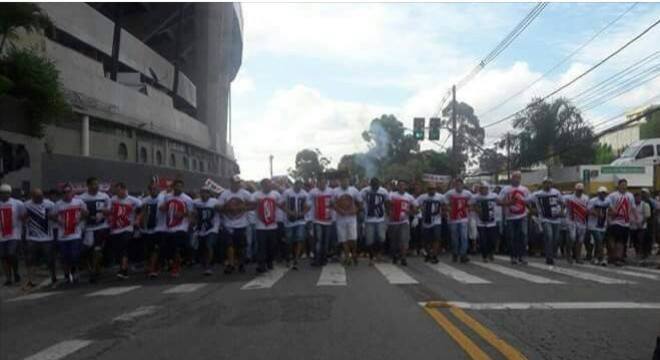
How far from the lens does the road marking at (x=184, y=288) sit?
12724mm

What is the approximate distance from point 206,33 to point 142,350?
52423 mm

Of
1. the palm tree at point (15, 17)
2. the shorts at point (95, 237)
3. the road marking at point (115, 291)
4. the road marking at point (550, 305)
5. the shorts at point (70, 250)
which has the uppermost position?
the palm tree at point (15, 17)

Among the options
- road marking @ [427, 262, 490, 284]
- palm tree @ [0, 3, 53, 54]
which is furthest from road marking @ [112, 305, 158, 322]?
A: palm tree @ [0, 3, 53, 54]

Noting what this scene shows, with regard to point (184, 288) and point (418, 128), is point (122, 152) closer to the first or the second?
point (418, 128)

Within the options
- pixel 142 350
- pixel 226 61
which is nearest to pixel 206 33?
pixel 226 61

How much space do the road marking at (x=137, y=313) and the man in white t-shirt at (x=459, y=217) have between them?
8010mm

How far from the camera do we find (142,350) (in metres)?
8.02

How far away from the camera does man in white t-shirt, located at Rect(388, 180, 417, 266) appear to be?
16953mm

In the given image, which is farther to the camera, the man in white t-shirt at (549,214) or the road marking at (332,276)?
the man in white t-shirt at (549,214)

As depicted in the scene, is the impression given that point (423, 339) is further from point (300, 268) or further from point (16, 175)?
point (16, 175)

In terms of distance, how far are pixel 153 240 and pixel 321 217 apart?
3.42 m

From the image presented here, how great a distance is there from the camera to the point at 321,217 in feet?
54.9

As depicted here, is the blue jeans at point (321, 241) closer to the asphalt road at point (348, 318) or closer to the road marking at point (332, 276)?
the road marking at point (332, 276)

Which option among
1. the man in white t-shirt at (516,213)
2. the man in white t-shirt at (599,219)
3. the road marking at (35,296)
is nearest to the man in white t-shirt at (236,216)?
the road marking at (35,296)
